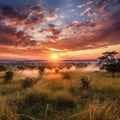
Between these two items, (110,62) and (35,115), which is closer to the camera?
(35,115)

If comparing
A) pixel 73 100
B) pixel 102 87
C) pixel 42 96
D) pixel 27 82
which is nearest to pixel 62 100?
pixel 73 100

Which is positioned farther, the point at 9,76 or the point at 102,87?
the point at 9,76

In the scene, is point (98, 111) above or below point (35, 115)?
above

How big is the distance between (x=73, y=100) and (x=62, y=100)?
0.51 meters

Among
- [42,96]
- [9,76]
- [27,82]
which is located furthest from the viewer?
[9,76]

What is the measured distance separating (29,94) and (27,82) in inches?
185

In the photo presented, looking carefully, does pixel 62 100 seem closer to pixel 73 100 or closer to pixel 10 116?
pixel 73 100

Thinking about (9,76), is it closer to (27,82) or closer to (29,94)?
(27,82)

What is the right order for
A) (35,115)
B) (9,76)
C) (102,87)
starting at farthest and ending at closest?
(9,76), (102,87), (35,115)

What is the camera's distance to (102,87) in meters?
13.2

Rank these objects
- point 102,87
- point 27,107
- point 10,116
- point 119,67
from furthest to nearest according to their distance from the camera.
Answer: point 119,67, point 102,87, point 27,107, point 10,116

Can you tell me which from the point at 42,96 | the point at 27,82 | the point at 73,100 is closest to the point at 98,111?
the point at 73,100

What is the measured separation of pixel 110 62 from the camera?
23547 millimetres

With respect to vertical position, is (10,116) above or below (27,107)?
above
